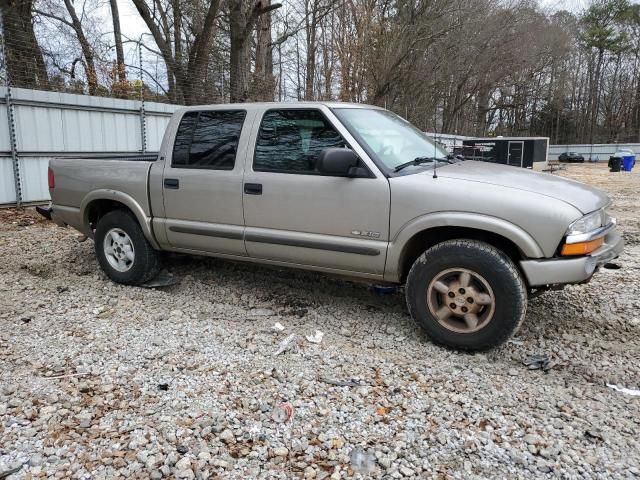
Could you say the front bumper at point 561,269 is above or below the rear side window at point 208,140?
below

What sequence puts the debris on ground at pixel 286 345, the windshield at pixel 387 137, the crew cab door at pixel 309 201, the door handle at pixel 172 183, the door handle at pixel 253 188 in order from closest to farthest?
the debris on ground at pixel 286 345 → the crew cab door at pixel 309 201 → the windshield at pixel 387 137 → the door handle at pixel 253 188 → the door handle at pixel 172 183

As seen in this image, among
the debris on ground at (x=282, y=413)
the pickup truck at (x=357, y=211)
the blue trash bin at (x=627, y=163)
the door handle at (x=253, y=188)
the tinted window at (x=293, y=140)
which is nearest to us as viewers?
the debris on ground at (x=282, y=413)

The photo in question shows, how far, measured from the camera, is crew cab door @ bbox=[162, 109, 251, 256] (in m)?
4.39

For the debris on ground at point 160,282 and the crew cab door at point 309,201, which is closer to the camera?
the crew cab door at point 309,201

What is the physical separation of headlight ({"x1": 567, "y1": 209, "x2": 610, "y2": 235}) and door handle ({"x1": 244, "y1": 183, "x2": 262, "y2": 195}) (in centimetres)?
235

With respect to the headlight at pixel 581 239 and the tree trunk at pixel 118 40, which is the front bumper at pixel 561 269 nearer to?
the headlight at pixel 581 239

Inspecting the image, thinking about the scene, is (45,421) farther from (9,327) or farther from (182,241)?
(182,241)

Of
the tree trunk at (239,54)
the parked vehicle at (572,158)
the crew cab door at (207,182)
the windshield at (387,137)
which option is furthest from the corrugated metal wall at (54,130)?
the parked vehicle at (572,158)

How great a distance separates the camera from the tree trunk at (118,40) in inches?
506

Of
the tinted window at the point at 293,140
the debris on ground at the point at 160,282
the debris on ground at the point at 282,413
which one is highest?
the tinted window at the point at 293,140

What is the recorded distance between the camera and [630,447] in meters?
2.53

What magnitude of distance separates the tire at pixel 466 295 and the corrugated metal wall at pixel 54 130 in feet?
28.5

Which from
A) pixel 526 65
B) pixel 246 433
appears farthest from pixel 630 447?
pixel 526 65

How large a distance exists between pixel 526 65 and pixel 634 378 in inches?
1560
